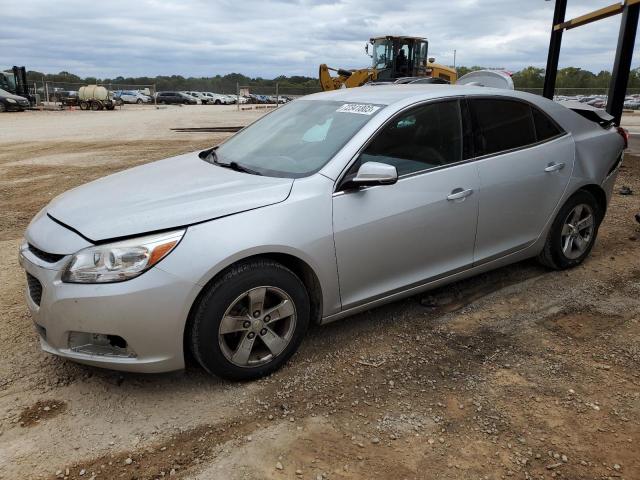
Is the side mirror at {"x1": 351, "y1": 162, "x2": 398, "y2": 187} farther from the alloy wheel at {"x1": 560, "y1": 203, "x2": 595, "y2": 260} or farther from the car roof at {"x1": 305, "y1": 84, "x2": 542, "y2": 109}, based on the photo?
the alloy wheel at {"x1": 560, "y1": 203, "x2": 595, "y2": 260}

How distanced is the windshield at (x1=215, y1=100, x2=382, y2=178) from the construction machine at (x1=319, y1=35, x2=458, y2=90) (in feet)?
55.3

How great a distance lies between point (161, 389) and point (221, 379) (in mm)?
333

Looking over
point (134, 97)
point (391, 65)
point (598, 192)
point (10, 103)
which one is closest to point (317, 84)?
point (134, 97)

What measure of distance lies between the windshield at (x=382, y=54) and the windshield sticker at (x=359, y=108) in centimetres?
1845

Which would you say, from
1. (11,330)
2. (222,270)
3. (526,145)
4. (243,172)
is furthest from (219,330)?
(526,145)

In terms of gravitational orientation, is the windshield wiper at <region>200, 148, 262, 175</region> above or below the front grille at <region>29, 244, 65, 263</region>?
above

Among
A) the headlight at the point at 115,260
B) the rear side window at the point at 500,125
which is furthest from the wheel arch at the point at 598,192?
the headlight at the point at 115,260

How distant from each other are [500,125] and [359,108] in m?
1.13

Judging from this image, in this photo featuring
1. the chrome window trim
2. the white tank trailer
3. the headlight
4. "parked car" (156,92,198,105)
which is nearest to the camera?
the headlight

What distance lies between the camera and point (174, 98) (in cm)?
5419

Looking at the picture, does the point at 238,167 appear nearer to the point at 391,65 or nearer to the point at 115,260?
the point at 115,260

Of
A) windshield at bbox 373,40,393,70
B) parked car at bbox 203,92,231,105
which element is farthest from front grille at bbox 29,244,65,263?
parked car at bbox 203,92,231,105

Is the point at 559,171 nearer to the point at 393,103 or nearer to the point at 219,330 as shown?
the point at 393,103

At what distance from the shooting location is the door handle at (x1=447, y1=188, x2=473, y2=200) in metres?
3.53
